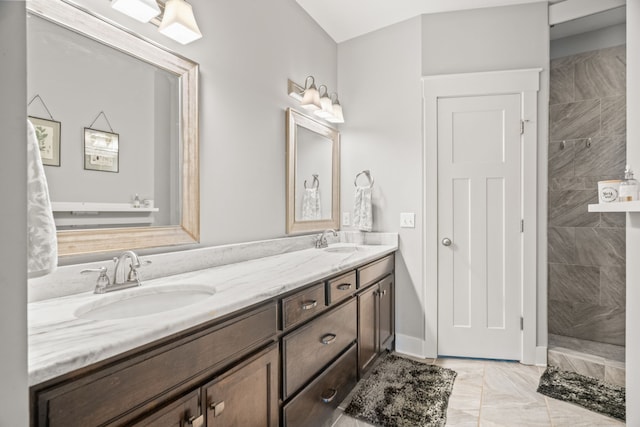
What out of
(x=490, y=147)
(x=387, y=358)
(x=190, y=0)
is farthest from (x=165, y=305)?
(x=490, y=147)

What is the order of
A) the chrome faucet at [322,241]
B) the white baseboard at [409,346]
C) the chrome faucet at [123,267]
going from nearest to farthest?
the chrome faucet at [123,267]
the chrome faucet at [322,241]
the white baseboard at [409,346]

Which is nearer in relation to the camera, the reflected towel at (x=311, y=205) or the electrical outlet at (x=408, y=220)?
the reflected towel at (x=311, y=205)

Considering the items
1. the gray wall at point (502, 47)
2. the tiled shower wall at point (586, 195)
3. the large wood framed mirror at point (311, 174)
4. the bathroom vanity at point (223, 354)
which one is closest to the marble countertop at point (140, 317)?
the bathroom vanity at point (223, 354)

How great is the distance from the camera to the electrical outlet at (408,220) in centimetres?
Result: 278

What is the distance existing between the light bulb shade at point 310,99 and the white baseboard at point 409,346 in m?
1.95

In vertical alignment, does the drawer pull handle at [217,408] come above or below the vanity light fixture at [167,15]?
below

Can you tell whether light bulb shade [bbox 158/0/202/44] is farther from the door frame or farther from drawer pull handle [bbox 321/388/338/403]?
the door frame

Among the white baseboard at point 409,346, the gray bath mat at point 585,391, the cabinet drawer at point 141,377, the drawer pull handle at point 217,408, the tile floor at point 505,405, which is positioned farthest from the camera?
the white baseboard at point 409,346

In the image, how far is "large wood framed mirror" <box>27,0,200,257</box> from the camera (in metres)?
1.14

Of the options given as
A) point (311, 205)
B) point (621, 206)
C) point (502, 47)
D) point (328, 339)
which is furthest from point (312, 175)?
point (621, 206)

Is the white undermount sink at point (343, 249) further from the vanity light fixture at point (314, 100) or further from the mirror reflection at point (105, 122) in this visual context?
the mirror reflection at point (105, 122)

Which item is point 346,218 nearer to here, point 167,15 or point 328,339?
point 328,339

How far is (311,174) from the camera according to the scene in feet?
8.71

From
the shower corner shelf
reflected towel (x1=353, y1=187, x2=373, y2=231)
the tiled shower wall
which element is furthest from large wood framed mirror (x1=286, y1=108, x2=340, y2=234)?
the tiled shower wall
